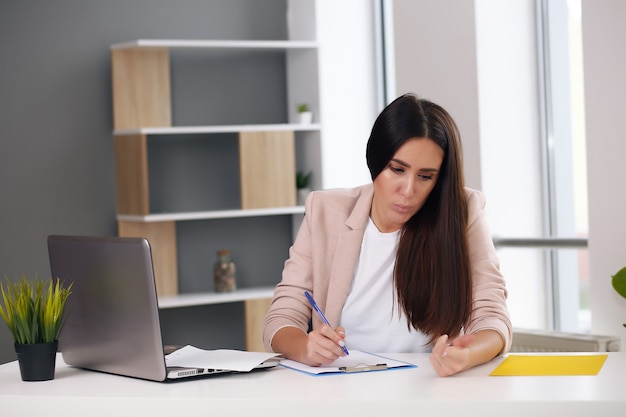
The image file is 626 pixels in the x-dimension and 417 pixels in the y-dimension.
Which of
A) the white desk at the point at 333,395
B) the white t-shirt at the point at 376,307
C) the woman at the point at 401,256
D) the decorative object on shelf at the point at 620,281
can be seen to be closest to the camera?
the white desk at the point at 333,395

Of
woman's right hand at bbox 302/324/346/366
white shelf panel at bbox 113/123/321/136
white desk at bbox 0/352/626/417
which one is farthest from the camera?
white shelf panel at bbox 113/123/321/136

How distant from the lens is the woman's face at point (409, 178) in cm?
226

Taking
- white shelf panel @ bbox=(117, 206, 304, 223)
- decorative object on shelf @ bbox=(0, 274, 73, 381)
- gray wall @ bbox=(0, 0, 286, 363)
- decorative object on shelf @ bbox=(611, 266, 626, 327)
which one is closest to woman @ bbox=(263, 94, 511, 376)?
decorative object on shelf @ bbox=(0, 274, 73, 381)

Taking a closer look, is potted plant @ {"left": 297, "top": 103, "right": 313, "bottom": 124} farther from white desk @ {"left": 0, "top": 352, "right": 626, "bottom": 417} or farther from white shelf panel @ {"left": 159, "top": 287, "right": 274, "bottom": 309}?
white desk @ {"left": 0, "top": 352, "right": 626, "bottom": 417}

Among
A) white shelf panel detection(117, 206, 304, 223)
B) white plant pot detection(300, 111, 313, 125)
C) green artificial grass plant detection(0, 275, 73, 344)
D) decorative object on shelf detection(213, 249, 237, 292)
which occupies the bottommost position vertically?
decorative object on shelf detection(213, 249, 237, 292)

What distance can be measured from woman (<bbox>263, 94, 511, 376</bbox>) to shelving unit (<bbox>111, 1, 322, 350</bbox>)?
2.00 m

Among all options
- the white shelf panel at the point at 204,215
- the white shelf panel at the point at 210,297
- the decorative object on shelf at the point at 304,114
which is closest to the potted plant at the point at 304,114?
the decorative object on shelf at the point at 304,114

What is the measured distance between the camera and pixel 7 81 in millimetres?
4391

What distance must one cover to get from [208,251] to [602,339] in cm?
228

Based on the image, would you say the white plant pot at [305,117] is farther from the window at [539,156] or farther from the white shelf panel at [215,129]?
the window at [539,156]

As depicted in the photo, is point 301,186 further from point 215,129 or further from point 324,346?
point 324,346

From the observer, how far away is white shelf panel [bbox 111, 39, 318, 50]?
4.31 metres

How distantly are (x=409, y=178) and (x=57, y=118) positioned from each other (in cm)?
269

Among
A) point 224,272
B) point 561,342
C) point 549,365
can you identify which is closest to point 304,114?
point 224,272
